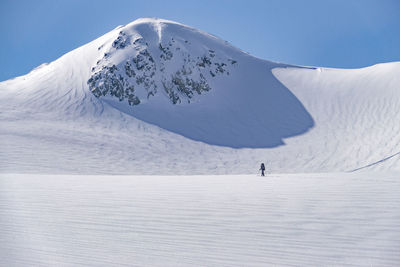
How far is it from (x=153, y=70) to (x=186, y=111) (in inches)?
427

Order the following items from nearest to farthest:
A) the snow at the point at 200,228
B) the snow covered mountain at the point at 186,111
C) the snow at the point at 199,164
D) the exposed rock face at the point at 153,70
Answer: the snow at the point at 200,228, the snow at the point at 199,164, the snow covered mountain at the point at 186,111, the exposed rock face at the point at 153,70

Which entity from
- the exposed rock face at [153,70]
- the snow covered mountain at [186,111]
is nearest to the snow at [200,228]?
the snow covered mountain at [186,111]

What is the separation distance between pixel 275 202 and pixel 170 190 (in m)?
3.37

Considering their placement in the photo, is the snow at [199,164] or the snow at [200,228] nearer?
the snow at [200,228]

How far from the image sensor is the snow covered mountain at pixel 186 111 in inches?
950

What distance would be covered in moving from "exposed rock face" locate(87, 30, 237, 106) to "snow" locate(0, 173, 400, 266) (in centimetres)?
3357

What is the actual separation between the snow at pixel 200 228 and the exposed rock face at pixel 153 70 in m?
33.6

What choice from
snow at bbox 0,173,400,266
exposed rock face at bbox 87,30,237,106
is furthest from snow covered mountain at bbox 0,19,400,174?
snow at bbox 0,173,400,266

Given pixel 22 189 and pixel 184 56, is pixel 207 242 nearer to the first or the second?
pixel 22 189

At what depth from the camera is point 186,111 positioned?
4003 centimetres

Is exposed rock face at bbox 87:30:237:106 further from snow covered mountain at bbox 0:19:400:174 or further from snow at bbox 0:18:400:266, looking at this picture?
snow at bbox 0:18:400:266

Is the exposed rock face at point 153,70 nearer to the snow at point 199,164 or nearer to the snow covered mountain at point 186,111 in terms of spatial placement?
the snow covered mountain at point 186,111

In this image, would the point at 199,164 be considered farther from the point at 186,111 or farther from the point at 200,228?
the point at 200,228

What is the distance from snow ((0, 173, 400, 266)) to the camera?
4500mm
